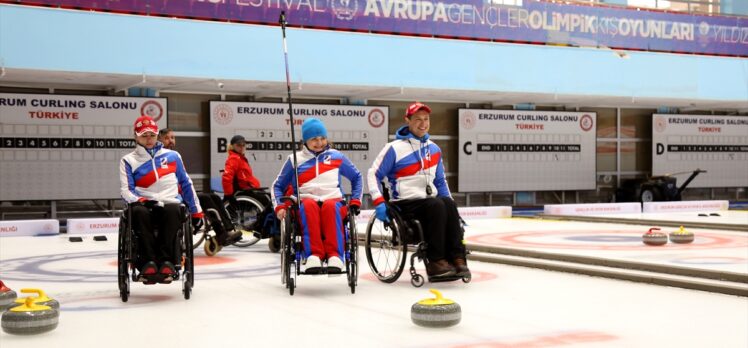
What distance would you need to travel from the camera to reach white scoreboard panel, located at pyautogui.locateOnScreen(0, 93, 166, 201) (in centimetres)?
1170

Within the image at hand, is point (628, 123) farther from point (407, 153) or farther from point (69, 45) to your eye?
point (407, 153)

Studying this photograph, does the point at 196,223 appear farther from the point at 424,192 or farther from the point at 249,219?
the point at 249,219

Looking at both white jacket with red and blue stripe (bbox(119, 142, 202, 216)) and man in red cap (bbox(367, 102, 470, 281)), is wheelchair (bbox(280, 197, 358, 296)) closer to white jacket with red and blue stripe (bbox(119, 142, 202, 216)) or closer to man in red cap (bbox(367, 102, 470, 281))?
man in red cap (bbox(367, 102, 470, 281))

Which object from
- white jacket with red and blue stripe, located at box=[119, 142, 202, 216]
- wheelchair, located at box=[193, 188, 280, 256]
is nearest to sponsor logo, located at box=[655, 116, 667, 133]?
wheelchair, located at box=[193, 188, 280, 256]

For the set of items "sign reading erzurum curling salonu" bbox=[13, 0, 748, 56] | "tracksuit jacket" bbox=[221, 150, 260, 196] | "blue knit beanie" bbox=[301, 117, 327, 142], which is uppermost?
"sign reading erzurum curling salonu" bbox=[13, 0, 748, 56]

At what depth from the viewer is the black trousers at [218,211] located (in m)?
7.61

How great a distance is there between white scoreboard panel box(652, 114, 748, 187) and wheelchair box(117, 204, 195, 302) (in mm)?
13787

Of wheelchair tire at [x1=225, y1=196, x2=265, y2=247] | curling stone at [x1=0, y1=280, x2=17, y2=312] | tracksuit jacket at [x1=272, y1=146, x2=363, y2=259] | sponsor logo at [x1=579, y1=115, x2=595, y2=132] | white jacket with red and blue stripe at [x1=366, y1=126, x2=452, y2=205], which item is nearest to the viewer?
curling stone at [x1=0, y1=280, x2=17, y2=312]

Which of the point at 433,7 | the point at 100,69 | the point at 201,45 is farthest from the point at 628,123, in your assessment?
the point at 100,69

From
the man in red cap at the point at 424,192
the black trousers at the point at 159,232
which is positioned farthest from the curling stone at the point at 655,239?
the black trousers at the point at 159,232

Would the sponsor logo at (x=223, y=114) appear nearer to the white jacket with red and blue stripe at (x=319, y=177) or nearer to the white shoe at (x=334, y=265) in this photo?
the white jacket with red and blue stripe at (x=319, y=177)

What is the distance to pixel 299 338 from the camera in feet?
12.2

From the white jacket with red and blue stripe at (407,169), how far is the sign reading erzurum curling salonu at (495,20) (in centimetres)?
719

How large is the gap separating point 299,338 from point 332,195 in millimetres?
1770
